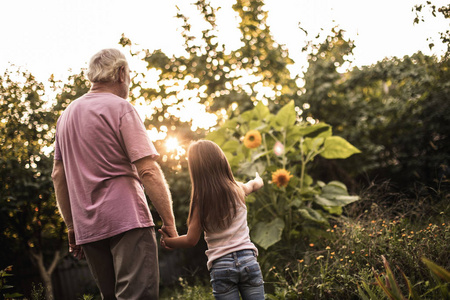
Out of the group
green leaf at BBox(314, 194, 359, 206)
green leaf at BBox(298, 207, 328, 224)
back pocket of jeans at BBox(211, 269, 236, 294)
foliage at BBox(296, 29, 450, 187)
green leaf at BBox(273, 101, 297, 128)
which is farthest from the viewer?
foliage at BBox(296, 29, 450, 187)

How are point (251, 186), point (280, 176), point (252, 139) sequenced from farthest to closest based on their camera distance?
point (252, 139) → point (280, 176) → point (251, 186)

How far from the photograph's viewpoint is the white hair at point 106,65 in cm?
194

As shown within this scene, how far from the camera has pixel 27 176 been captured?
455 cm

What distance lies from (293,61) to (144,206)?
4978 mm

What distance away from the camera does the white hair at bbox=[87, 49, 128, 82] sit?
194 centimetres

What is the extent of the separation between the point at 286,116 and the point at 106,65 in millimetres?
2793

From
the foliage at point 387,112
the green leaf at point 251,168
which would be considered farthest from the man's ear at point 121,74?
the foliage at point 387,112

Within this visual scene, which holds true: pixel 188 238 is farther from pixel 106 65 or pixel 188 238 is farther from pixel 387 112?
pixel 387 112

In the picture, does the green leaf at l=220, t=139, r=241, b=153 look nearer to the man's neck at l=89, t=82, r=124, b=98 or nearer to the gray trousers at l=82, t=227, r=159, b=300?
the man's neck at l=89, t=82, r=124, b=98

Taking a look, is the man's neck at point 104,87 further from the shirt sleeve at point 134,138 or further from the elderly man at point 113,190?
the shirt sleeve at point 134,138

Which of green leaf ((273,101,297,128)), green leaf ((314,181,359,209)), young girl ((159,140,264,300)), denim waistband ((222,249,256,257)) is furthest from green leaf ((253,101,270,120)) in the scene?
denim waistband ((222,249,256,257))

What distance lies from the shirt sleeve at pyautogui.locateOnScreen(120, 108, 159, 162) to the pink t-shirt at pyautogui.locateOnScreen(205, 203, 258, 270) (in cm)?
58

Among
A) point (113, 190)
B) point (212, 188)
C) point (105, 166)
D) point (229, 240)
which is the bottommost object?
point (229, 240)

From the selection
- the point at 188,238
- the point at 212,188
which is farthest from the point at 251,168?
the point at 188,238
